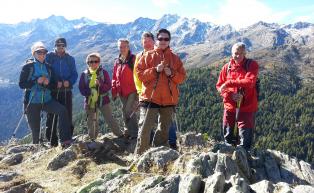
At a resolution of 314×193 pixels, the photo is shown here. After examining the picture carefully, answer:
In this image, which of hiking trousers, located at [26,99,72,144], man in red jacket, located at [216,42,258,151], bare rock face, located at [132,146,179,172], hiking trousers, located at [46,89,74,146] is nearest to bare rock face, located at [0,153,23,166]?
hiking trousers, located at [46,89,74,146]

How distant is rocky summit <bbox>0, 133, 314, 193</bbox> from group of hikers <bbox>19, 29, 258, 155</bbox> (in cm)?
93

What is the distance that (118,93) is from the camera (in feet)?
56.9

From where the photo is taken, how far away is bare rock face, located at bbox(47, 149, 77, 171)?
49.0 ft

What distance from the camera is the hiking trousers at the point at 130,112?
1705 cm

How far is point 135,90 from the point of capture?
55.6 feet

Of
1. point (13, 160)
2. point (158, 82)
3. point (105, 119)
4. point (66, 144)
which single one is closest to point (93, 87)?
point (105, 119)

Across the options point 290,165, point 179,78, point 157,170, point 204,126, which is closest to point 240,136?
point 290,165

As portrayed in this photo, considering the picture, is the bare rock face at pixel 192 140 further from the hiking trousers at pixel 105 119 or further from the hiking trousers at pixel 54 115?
the hiking trousers at pixel 54 115

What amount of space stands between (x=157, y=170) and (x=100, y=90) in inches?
269

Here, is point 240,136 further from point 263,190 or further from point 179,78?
point 263,190

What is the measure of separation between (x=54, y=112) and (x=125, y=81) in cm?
315

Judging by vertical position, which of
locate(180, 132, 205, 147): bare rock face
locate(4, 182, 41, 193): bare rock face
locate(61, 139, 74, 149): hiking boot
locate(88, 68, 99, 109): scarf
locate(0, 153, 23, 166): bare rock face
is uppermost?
locate(88, 68, 99, 109): scarf

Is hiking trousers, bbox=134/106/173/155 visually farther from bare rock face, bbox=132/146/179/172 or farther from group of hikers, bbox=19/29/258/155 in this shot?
bare rock face, bbox=132/146/179/172

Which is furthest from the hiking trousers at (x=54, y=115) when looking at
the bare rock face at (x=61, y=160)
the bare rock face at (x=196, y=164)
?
the bare rock face at (x=196, y=164)
